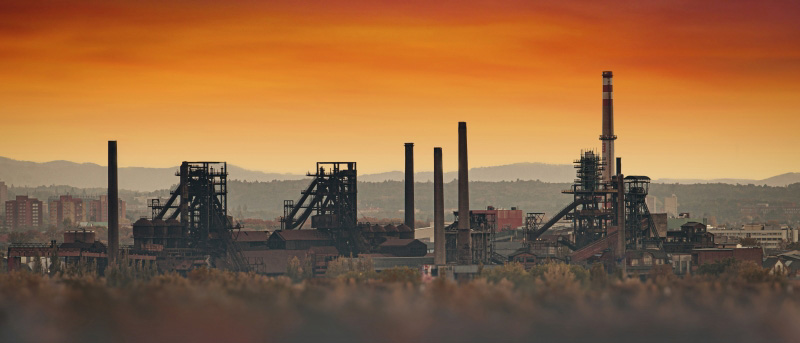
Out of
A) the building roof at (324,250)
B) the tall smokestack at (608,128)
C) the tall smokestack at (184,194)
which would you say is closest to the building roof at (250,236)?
the building roof at (324,250)

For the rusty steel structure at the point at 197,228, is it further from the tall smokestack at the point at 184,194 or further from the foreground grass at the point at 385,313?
the foreground grass at the point at 385,313

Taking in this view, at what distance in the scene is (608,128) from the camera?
437 feet

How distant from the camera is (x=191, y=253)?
10719 centimetres

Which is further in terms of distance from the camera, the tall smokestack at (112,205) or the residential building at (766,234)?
the residential building at (766,234)

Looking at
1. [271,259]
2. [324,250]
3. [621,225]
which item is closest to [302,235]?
[324,250]

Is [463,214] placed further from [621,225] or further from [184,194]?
[184,194]

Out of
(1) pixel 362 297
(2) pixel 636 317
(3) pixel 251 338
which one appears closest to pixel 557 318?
(2) pixel 636 317

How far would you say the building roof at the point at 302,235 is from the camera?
113875 mm

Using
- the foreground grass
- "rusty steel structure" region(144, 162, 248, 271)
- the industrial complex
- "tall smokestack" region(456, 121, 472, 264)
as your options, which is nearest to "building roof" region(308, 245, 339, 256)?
the industrial complex

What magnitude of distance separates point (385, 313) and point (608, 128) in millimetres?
66448

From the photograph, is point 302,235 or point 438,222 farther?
point 302,235

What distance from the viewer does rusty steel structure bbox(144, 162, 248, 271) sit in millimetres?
107500

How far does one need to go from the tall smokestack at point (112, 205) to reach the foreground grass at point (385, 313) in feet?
82.3

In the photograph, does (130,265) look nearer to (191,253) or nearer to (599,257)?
(191,253)
